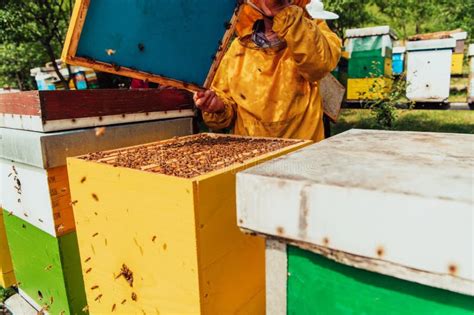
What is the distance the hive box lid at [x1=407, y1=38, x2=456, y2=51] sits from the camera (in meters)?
6.77

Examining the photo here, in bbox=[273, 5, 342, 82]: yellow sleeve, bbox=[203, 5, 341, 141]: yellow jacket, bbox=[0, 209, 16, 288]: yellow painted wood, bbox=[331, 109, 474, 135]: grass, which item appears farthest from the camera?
bbox=[331, 109, 474, 135]: grass

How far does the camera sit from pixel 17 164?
54.0 inches

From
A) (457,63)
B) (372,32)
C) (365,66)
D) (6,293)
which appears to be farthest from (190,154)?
(457,63)

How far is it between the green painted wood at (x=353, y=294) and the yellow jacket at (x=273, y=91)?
3.60 ft

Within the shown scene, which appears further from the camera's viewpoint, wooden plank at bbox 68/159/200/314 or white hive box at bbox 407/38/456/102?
white hive box at bbox 407/38/456/102

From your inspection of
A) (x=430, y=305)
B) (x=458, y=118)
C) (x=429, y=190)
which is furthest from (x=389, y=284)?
(x=458, y=118)

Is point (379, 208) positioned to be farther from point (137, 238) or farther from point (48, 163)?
point (48, 163)

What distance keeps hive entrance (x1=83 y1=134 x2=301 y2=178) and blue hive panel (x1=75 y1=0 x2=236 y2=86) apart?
27 centimetres

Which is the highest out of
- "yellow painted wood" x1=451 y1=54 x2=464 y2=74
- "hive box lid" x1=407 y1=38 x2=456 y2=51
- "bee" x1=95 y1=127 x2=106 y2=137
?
"hive box lid" x1=407 y1=38 x2=456 y2=51

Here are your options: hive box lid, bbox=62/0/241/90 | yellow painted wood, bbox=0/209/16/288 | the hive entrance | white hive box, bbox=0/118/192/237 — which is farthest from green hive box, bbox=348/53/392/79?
yellow painted wood, bbox=0/209/16/288

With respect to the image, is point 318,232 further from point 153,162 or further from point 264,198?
point 153,162

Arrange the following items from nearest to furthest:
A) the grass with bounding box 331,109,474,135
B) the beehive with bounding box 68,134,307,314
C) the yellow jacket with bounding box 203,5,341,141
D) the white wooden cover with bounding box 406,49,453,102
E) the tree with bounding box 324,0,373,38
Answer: the beehive with bounding box 68,134,307,314
the yellow jacket with bounding box 203,5,341,141
the grass with bounding box 331,109,474,135
the white wooden cover with bounding box 406,49,453,102
the tree with bounding box 324,0,373,38

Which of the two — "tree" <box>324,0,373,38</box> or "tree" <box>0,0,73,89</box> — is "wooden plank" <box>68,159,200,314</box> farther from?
"tree" <box>324,0,373,38</box>

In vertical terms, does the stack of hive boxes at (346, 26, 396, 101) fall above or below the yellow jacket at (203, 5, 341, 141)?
above
